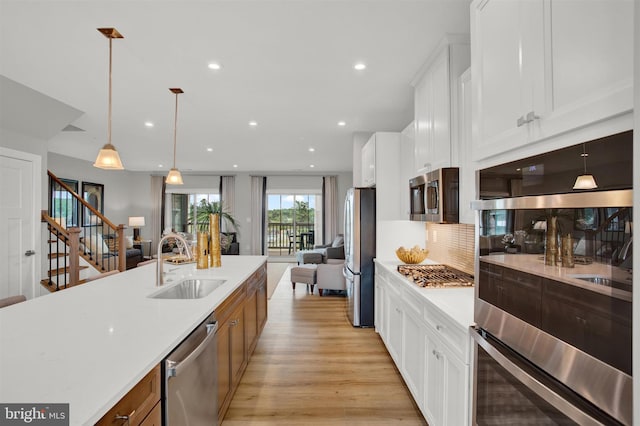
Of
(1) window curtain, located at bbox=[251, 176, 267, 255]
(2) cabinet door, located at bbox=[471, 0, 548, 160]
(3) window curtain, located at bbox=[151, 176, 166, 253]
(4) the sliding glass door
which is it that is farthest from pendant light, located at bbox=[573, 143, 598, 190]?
(3) window curtain, located at bbox=[151, 176, 166, 253]

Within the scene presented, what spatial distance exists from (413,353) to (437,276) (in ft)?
1.86

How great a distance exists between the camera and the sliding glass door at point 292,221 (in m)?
9.66

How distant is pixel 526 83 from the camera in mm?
1050

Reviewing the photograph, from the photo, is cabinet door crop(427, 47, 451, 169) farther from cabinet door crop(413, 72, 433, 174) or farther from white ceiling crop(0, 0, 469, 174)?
white ceiling crop(0, 0, 469, 174)

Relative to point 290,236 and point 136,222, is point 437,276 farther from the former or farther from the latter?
point 136,222

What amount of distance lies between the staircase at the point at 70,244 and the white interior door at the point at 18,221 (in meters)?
0.31

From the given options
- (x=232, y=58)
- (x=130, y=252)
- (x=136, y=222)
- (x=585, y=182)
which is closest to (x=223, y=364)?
(x=585, y=182)

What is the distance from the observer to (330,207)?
9.13 metres

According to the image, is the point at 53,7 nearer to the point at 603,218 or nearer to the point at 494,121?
the point at 494,121

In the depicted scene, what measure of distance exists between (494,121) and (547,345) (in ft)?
2.69

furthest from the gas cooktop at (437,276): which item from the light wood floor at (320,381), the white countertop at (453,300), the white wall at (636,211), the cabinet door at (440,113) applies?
the white wall at (636,211)

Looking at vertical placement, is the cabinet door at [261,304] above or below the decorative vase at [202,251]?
below

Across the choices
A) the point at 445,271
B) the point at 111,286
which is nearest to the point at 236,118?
the point at 111,286

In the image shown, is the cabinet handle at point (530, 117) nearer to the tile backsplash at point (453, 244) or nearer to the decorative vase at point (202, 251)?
the tile backsplash at point (453, 244)
